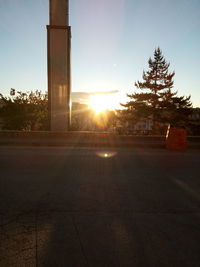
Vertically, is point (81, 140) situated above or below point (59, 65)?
below

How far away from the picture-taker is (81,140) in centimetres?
1420

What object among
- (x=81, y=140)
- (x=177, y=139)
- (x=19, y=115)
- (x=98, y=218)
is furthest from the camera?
(x=19, y=115)

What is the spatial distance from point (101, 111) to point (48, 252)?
9734 centimetres

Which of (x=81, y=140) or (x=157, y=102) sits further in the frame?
(x=157, y=102)

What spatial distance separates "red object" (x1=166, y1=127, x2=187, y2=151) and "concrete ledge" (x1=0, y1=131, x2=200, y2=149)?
106 centimetres

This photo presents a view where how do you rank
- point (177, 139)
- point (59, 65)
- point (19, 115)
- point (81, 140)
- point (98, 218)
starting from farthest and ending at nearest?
1. point (19, 115)
2. point (59, 65)
3. point (81, 140)
4. point (177, 139)
5. point (98, 218)

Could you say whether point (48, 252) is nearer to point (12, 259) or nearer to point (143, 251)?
point (12, 259)

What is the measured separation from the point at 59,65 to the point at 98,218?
13797 mm

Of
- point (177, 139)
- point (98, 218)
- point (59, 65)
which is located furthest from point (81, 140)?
point (98, 218)

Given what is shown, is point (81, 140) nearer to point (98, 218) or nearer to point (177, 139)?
point (177, 139)

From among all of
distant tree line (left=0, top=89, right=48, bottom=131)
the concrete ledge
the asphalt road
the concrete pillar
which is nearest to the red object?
the concrete ledge

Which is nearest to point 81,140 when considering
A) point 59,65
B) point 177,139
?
point 59,65

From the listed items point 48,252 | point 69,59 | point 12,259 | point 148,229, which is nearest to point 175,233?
point 148,229

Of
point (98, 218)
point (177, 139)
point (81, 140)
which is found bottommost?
point (98, 218)
